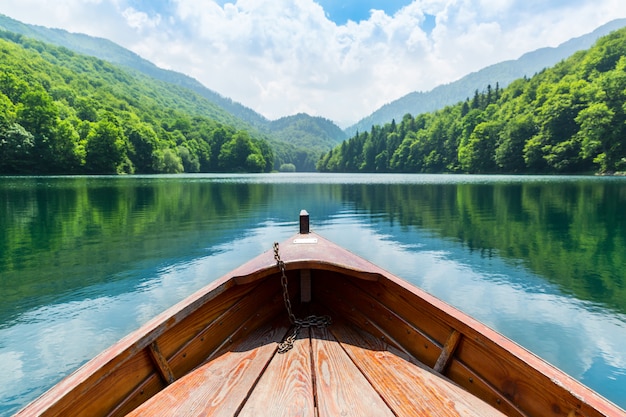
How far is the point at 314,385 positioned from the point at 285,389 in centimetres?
24

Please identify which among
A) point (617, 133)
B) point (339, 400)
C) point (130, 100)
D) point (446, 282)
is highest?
point (130, 100)

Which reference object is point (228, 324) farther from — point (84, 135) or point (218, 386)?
point (84, 135)

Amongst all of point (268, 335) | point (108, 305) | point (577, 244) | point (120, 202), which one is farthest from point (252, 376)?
point (120, 202)

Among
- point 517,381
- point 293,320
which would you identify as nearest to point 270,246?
point 293,320

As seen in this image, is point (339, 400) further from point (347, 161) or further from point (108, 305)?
point (347, 161)

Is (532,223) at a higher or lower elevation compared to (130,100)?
lower

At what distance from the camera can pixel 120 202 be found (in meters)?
25.2

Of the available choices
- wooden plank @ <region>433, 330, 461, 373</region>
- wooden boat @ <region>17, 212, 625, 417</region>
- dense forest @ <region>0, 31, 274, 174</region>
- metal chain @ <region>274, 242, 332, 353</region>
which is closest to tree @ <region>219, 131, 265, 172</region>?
dense forest @ <region>0, 31, 274, 174</region>

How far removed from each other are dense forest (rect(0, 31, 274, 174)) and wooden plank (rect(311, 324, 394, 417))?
7051 cm

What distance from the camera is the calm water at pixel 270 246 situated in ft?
19.4

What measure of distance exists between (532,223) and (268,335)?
1793 centimetres

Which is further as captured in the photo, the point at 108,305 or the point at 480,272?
the point at 480,272

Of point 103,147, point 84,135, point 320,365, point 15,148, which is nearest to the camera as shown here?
point 320,365

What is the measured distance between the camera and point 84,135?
72.6 m
